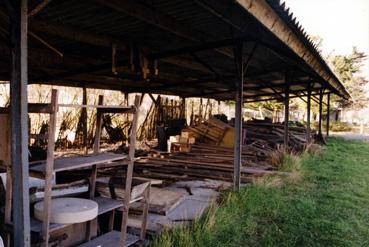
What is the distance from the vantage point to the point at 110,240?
328 cm

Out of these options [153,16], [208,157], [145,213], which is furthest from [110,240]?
[208,157]

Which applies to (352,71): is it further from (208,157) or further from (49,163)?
(49,163)

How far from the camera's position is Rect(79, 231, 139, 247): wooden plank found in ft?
10.4

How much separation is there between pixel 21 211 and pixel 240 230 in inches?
102

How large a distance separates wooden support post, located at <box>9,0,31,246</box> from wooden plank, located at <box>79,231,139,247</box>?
77 centimetres

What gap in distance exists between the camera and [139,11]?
13.3 feet

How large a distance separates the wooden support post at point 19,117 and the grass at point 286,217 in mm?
1335

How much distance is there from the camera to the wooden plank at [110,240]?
316cm

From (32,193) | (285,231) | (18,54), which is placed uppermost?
(18,54)

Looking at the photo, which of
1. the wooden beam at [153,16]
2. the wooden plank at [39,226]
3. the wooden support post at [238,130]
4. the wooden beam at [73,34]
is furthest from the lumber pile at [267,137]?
the wooden plank at [39,226]

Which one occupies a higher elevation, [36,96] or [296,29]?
[296,29]

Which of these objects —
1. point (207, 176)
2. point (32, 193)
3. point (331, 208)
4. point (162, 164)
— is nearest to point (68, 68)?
point (162, 164)

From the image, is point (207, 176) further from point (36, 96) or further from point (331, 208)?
point (36, 96)

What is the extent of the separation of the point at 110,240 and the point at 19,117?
1.50 meters
